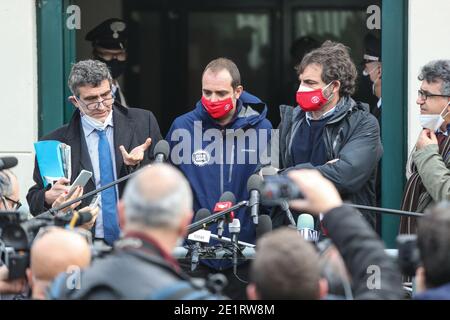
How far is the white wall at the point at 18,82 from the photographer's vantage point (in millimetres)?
8203

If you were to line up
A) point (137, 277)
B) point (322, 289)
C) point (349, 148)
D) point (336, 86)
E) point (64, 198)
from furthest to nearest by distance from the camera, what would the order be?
point (336, 86) → point (349, 148) → point (64, 198) → point (322, 289) → point (137, 277)

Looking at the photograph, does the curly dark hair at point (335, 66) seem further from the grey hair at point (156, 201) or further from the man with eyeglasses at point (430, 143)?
the grey hair at point (156, 201)

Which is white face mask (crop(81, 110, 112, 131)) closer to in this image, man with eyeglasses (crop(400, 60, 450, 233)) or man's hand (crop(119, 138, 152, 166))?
man's hand (crop(119, 138, 152, 166))

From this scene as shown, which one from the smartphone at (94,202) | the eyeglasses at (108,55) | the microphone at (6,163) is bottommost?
the smartphone at (94,202)

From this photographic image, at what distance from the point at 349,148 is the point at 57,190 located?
1.65 metres

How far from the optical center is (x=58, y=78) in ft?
27.3

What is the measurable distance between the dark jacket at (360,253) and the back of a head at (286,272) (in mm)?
208

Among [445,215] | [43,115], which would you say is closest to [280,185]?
[445,215]

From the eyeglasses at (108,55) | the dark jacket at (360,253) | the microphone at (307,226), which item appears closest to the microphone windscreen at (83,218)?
the dark jacket at (360,253)

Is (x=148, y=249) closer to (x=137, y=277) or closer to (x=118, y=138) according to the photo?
(x=137, y=277)

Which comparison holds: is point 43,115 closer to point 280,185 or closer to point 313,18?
point 280,185

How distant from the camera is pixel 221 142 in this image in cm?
709

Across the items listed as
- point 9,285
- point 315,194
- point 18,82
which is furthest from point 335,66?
point 315,194

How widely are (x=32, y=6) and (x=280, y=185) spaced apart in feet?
14.3
